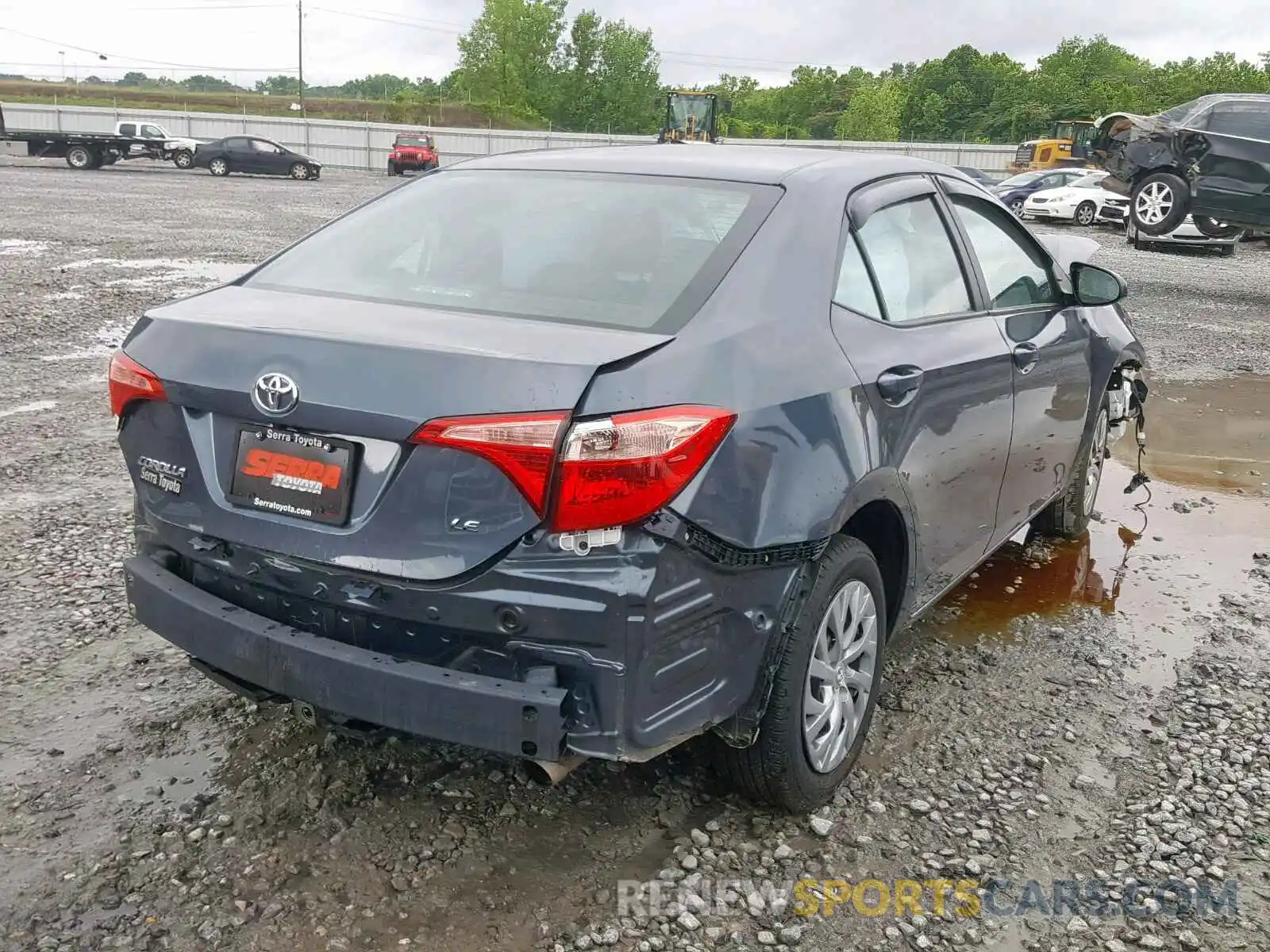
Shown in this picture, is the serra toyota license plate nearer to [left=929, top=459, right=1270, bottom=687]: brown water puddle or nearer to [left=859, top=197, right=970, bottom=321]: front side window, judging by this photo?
[left=859, top=197, right=970, bottom=321]: front side window

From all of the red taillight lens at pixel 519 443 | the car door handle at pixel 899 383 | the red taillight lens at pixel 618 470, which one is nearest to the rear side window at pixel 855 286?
the car door handle at pixel 899 383

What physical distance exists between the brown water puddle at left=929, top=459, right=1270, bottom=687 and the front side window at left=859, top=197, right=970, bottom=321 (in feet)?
4.59

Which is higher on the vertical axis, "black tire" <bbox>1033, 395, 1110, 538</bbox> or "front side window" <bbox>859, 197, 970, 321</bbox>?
"front side window" <bbox>859, 197, 970, 321</bbox>

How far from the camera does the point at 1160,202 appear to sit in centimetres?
1706

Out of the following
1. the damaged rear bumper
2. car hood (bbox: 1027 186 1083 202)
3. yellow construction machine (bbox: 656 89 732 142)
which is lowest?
the damaged rear bumper

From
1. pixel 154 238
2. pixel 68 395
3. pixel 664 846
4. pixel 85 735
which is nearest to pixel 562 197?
pixel 664 846

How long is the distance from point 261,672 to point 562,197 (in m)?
1.56

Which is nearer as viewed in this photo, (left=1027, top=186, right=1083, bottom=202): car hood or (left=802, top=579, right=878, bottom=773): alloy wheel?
(left=802, top=579, right=878, bottom=773): alloy wheel

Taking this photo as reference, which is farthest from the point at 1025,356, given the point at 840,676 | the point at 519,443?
the point at 519,443

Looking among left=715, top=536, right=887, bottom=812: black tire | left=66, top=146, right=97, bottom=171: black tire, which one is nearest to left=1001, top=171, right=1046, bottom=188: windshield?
left=66, top=146, right=97, bottom=171: black tire

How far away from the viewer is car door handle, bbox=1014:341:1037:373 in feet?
13.0

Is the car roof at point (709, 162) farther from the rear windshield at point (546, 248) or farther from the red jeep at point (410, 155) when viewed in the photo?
the red jeep at point (410, 155)

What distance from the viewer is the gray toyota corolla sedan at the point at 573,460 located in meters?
2.38

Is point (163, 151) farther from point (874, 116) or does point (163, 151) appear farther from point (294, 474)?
point (874, 116)
